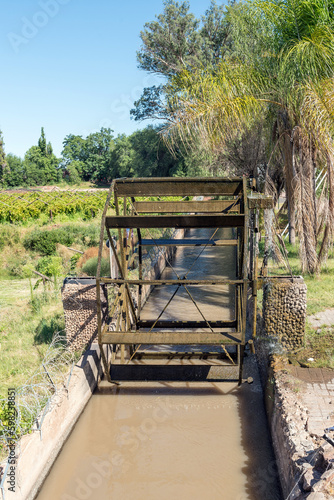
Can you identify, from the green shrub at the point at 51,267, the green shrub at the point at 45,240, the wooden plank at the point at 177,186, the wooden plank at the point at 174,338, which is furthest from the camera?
the green shrub at the point at 45,240

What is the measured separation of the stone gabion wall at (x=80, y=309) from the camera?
7.61m

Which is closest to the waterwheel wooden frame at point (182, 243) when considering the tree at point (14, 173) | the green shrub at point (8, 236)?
the green shrub at point (8, 236)

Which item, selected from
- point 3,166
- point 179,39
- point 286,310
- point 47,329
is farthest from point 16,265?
point 3,166

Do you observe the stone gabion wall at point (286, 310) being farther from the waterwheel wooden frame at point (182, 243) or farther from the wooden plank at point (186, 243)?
the wooden plank at point (186, 243)

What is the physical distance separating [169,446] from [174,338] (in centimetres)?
142

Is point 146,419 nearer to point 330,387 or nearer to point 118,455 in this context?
point 118,455

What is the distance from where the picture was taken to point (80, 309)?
7.74 metres

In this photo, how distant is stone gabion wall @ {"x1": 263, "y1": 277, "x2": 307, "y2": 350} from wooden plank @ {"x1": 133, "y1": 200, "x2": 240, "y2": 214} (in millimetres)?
1812

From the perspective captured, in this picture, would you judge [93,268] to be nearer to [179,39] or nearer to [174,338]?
[174,338]

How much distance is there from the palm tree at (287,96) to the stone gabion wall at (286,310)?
3.27 m

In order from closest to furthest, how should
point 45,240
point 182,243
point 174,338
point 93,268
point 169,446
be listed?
point 169,446, point 174,338, point 182,243, point 93,268, point 45,240

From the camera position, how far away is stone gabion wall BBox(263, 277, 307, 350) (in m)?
7.14

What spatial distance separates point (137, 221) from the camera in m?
6.81

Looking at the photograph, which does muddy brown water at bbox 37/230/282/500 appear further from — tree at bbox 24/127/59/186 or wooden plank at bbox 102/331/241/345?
tree at bbox 24/127/59/186
